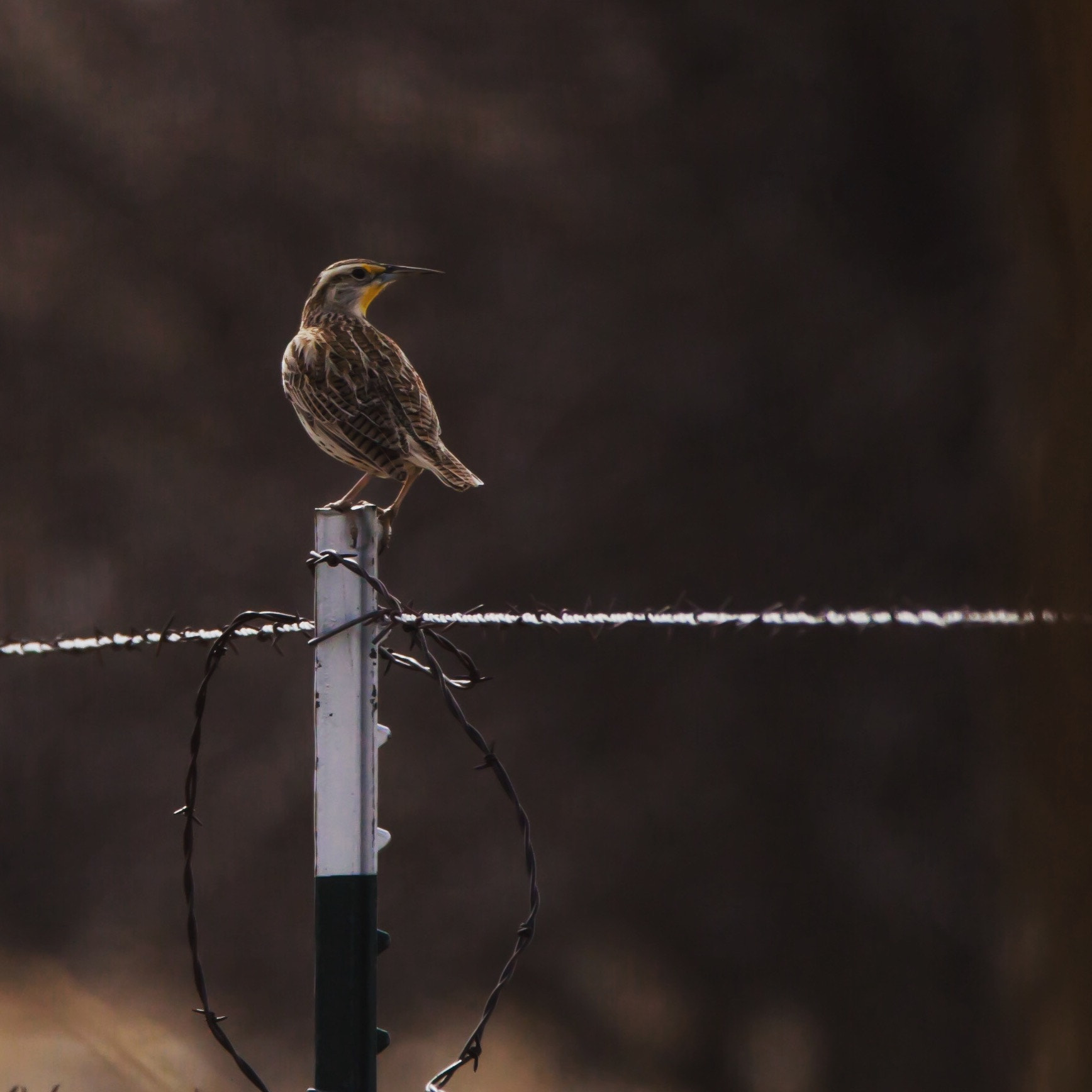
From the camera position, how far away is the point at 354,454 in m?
2.33

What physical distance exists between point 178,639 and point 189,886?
1.17ft

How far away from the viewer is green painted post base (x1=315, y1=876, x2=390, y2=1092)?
1544mm

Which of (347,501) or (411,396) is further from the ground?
(411,396)

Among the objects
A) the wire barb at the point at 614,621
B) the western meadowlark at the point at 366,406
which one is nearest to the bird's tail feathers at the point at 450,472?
the western meadowlark at the point at 366,406

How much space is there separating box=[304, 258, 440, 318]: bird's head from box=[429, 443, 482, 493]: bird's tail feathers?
77 centimetres

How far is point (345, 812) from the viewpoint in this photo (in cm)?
154

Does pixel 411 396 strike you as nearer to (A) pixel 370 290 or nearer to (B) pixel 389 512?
(B) pixel 389 512

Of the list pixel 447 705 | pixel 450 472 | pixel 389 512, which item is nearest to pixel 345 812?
pixel 447 705

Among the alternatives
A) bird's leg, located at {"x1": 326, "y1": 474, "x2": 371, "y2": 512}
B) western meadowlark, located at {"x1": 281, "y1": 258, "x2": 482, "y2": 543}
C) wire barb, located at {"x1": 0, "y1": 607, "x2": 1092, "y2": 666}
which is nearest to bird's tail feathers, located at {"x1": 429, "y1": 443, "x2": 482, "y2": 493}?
western meadowlark, located at {"x1": 281, "y1": 258, "x2": 482, "y2": 543}

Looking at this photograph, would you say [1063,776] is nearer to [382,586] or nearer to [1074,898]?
[1074,898]

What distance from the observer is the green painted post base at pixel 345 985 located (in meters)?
1.54

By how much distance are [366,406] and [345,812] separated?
96 centimetres

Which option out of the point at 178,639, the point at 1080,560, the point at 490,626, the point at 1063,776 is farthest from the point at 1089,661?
the point at 178,639

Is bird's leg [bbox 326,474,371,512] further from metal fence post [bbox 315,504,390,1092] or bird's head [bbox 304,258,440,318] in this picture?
bird's head [bbox 304,258,440,318]
